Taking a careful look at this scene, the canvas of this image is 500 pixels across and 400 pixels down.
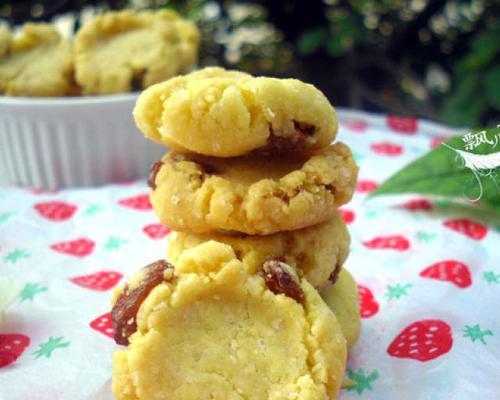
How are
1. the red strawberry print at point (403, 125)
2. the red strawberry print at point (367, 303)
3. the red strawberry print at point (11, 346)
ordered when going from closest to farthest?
the red strawberry print at point (11, 346), the red strawberry print at point (367, 303), the red strawberry print at point (403, 125)

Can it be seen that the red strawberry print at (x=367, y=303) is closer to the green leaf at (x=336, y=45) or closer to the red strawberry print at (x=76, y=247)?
the red strawberry print at (x=76, y=247)

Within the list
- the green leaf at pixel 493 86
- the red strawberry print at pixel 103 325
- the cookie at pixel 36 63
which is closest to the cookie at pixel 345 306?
the red strawberry print at pixel 103 325

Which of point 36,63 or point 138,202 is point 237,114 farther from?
point 36,63

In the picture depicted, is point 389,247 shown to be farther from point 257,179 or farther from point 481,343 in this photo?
point 257,179

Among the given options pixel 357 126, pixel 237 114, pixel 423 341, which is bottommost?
pixel 357 126

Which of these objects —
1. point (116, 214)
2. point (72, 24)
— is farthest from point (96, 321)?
point (72, 24)

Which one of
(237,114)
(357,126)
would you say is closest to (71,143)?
(357,126)
